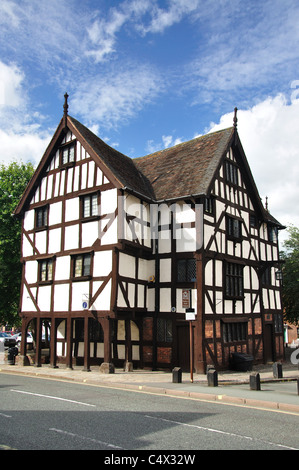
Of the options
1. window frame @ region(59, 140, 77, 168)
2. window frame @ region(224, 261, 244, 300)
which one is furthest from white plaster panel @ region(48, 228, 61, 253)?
window frame @ region(224, 261, 244, 300)

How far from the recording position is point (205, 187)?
1972 centimetres

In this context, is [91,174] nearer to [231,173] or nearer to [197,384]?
[231,173]

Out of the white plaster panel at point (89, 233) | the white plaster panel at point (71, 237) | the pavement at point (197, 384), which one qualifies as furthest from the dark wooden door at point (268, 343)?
the white plaster panel at point (71, 237)

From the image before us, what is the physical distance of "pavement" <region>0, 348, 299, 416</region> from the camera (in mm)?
11352

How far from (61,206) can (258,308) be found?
13.1 m

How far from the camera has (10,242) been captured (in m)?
27.8

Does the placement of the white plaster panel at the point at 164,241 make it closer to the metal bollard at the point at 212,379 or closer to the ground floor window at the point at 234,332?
the ground floor window at the point at 234,332

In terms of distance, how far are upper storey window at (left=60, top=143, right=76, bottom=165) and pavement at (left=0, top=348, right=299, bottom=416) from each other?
10637 mm

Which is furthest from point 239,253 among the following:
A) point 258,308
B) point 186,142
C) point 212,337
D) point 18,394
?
point 18,394

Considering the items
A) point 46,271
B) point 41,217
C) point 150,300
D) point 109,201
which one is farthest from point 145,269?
point 41,217

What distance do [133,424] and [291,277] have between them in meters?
26.7

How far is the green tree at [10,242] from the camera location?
27547 millimetres

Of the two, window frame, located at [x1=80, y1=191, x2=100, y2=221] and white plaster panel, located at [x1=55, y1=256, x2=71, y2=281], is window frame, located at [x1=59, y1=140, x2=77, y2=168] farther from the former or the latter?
white plaster panel, located at [x1=55, y1=256, x2=71, y2=281]
